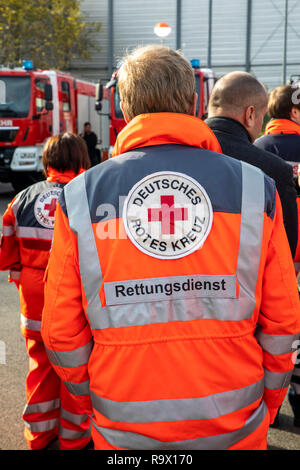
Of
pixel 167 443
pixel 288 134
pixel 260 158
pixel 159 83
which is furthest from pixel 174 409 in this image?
pixel 288 134

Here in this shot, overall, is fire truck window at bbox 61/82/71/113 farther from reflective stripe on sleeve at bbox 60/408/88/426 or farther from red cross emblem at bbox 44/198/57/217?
reflective stripe on sleeve at bbox 60/408/88/426

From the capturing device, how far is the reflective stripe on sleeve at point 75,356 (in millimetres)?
1869

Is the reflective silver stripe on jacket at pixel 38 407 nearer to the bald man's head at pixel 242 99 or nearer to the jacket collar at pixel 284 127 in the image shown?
the bald man's head at pixel 242 99

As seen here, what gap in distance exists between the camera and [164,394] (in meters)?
1.73

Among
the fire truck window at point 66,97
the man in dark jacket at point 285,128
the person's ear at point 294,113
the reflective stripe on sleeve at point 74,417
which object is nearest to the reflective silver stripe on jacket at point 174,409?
the reflective stripe on sleeve at point 74,417

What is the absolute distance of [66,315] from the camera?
1.83m

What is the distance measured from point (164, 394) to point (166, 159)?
2.28 feet

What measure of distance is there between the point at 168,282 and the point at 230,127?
140cm

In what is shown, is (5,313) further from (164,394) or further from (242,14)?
(242,14)

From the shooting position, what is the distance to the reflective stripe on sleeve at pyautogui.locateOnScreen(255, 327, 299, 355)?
74.5 inches

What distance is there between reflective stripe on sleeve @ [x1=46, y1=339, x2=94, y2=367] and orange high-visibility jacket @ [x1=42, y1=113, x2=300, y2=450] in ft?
0.17

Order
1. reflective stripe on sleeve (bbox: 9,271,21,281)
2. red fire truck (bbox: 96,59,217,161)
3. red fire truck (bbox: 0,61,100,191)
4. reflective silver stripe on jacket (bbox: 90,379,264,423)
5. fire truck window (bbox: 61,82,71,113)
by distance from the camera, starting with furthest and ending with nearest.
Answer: fire truck window (bbox: 61,82,71,113) < red fire truck (bbox: 96,59,217,161) < red fire truck (bbox: 0,61,100,191) < reflective stripe on sleeve (bbox: 9,271,21,281) < reflective silver stripe on jacket (bbox: 90,379,264,423)

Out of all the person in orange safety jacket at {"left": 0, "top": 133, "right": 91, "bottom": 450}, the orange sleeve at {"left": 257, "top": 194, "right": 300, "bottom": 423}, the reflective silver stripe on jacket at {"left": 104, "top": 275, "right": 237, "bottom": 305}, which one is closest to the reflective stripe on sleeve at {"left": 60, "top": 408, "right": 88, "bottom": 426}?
the person in orange safety jacket at {"left": 0, "top": 133, "right": 91, "bottom": 450}

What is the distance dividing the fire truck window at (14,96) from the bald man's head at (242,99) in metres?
11.7
